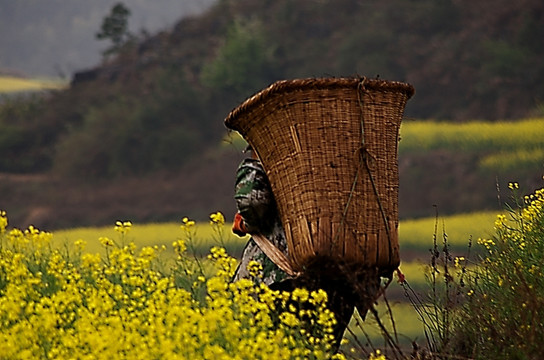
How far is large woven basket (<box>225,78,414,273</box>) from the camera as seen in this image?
15.2ft

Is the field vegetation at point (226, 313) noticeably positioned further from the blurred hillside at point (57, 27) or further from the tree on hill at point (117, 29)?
the blurred hillside at point (57, 27)

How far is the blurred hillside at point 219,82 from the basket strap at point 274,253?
66.7 ft

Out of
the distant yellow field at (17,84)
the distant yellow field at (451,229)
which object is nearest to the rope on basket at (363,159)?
the distant yellow field at (451,229)

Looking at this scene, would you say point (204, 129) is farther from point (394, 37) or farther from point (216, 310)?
point (216, 310)

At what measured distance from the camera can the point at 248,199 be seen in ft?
16.1

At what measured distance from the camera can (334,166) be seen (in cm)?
469

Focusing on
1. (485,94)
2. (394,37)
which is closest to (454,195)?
(485,94)

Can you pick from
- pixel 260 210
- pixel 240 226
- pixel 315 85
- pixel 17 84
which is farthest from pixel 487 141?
Result: pixel 17 84

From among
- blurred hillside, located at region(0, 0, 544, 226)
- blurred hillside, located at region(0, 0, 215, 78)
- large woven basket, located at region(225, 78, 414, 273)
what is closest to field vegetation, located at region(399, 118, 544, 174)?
blurred hillside, located at region(0, 0, 544, 226)

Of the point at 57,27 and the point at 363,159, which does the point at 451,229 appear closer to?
the point at 363,159

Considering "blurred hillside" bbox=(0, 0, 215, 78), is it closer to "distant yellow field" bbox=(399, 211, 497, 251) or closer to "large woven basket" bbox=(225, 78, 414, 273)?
"distant yellow field" bbox=(399, 211, 497, 251)

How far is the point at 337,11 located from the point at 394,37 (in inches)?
168

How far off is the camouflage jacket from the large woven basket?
16 centimetres

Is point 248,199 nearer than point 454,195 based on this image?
Yes
